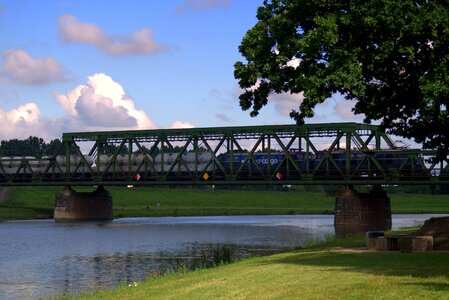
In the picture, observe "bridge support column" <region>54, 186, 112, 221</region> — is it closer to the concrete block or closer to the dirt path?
the dirt path

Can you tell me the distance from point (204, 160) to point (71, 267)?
82.3 metres

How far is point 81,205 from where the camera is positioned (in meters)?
142

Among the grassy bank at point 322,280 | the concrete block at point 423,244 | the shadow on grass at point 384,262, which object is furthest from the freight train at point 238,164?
the grassy bank at point 322,280

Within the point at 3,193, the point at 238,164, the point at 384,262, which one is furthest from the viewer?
the point at 3,193

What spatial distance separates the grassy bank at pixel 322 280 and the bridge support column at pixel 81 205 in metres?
107

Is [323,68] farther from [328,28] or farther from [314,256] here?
[314,256]

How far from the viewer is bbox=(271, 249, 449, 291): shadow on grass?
86.9 ft

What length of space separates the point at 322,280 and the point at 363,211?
79183 mm

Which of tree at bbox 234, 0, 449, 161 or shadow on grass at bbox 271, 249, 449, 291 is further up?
tree at bbox 234, 0, 449, 161

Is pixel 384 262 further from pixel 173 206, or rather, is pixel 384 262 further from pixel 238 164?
pixel 173 206

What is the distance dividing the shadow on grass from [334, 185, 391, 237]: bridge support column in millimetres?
64675

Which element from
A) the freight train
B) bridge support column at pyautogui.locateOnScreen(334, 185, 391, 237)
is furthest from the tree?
the freight train

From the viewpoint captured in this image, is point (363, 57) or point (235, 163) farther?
point (235, 163)

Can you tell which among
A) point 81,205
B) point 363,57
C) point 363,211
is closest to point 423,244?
point 363,57
